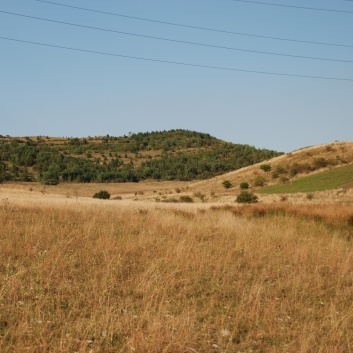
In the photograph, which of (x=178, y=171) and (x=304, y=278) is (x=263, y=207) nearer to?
(x=304, y=278)

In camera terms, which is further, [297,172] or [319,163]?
[297,172]

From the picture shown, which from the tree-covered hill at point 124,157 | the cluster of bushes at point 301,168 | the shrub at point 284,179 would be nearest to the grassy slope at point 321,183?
the shrub at point 284,179

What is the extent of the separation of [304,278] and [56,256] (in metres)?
3.98

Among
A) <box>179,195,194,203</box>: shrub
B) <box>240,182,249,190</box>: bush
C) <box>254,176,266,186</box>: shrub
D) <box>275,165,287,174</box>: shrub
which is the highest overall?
<box>275,165,287,174</box>: shrub

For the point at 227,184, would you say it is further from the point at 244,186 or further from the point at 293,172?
the point at 293,172

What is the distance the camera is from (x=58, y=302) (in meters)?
4.54

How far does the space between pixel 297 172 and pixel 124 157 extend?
Answer: 2637 inches

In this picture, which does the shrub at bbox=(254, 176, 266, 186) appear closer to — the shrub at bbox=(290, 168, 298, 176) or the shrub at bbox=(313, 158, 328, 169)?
the shrub at bbox=(290, 168, 298, 176)

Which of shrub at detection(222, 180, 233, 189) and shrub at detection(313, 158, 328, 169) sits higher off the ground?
shrub at detection(313, 158, 328, 169)

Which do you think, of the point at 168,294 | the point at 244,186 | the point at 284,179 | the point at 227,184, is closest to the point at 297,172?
the point at 284,179

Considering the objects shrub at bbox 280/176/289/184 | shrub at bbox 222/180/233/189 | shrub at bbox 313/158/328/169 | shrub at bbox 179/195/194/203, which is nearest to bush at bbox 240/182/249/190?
shrub at bbox 222/180/233/189

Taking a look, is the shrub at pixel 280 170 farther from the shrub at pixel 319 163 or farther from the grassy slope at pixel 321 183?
the grassy slope at pixel 321 183

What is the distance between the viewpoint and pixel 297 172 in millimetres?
50906

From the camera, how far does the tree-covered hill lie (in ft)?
266
